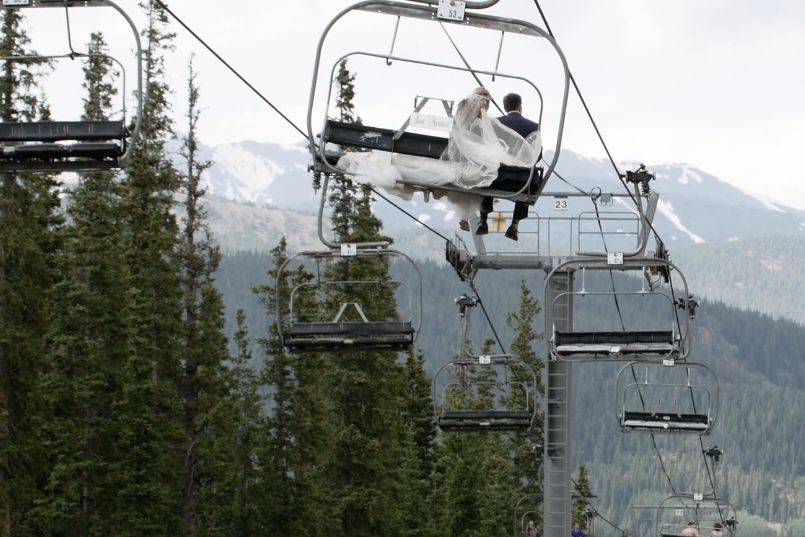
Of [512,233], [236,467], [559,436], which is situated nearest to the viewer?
[512,233]

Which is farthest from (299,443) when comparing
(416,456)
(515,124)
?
(515,124)

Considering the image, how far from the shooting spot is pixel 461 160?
14477mm

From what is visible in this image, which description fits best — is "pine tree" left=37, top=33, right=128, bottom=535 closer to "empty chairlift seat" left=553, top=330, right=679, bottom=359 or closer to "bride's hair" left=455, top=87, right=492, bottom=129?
"empty chairlift seat" left=553, top=330, right=679, bottom=359

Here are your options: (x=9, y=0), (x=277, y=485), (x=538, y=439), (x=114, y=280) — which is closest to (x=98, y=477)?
(x=114, y=280)

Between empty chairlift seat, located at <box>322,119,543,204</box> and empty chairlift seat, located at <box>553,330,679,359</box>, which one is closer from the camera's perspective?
empty chairlift seat, located at <box>322,119,543,204</box>

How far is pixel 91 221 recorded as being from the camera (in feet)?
145

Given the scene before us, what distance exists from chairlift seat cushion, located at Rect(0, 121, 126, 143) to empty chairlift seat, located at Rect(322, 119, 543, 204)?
1868 mm

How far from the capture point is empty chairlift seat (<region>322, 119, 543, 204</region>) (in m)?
14.3

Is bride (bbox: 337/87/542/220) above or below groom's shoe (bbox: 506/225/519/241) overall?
above

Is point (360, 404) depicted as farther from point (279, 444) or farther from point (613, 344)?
point (613, 344)

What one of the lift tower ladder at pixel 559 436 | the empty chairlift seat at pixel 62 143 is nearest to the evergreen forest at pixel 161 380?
the lift tower ladder at pixel 559 436

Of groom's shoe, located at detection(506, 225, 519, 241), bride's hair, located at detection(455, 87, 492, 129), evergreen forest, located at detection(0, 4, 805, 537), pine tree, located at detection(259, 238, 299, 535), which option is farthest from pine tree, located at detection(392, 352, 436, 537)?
bride's hair, located at detection(455, 87, 492, 129)

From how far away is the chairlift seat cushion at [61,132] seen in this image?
42.8 feet

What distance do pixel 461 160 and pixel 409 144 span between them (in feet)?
1.48
